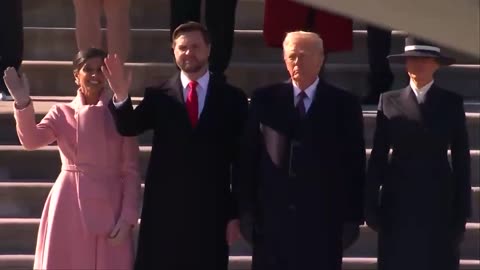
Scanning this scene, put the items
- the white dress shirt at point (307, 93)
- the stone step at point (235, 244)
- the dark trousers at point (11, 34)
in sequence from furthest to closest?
the dark trousers at point (11, 34), the stone step at point (235, 244), the white dress shirt at point (307, 93)

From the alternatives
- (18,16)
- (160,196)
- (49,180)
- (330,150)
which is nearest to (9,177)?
(49,180)

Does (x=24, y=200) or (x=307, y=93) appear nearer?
(x=307, y=93)

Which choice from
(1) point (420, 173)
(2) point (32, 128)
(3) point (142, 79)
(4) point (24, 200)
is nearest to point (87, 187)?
(2) point (32, 128)

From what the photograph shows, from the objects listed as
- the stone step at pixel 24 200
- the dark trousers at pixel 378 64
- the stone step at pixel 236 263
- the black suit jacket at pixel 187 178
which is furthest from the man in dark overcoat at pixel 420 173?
the dark trousers at pixel 378 64

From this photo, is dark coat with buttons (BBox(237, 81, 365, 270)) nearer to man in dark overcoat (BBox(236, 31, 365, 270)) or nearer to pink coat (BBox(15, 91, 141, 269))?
man in dark overcoat (BBox(236, 31, 365, 270))

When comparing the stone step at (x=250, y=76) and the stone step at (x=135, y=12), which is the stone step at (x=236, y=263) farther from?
the stone step at (x=135, y=12)

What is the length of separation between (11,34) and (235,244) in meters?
2.05

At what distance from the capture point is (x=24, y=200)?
5.82 meters

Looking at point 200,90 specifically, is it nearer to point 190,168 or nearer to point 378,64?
point 190,168

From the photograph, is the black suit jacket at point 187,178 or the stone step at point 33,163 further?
the stone step at point 33,163

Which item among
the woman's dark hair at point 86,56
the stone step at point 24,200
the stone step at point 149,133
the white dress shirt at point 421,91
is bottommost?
the stone step at point 24,200

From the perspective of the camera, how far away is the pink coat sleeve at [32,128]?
409 centimetres

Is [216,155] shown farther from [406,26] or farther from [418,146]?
[406,26]

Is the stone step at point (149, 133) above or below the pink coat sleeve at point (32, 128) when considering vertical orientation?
below
